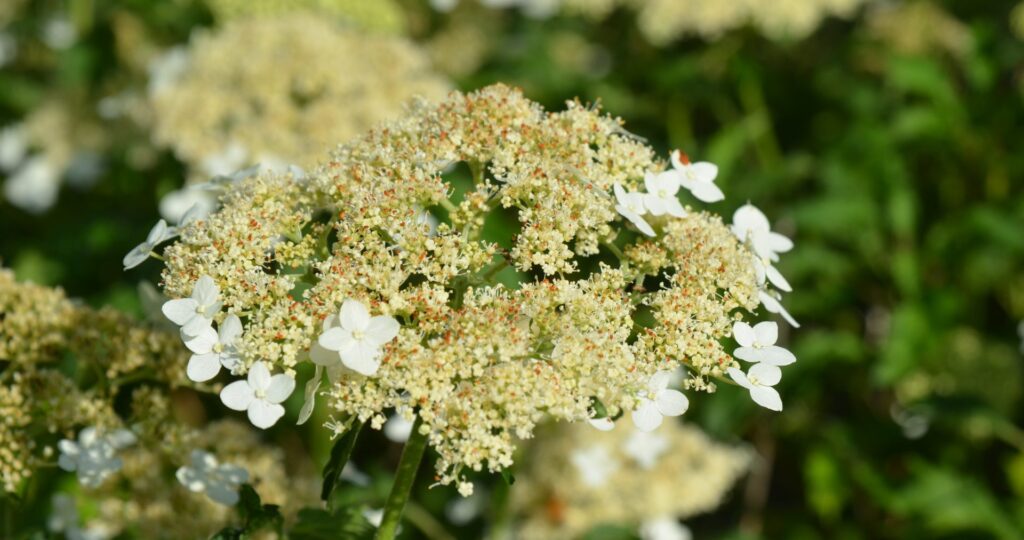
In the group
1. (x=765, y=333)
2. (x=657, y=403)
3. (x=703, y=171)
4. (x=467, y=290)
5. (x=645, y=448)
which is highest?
(x=645, y=448)

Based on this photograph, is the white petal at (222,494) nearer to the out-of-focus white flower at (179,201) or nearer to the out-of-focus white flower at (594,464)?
the out-of-focus white flower at (594,464)

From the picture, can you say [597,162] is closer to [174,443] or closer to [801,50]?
[174,443]

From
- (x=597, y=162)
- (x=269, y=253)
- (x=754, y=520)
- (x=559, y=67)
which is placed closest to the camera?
(x=269, y=253)

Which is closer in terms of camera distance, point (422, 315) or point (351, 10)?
point (422, 315)

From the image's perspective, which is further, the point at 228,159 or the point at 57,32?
the point at 57,32

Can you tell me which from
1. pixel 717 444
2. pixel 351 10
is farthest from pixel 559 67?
pixel 717 444

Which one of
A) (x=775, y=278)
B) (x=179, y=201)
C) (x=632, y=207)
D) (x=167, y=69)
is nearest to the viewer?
(x=632, y=207)

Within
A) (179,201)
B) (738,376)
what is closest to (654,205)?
(738,376)

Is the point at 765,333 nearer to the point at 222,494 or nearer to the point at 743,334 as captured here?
the point at 743,334
